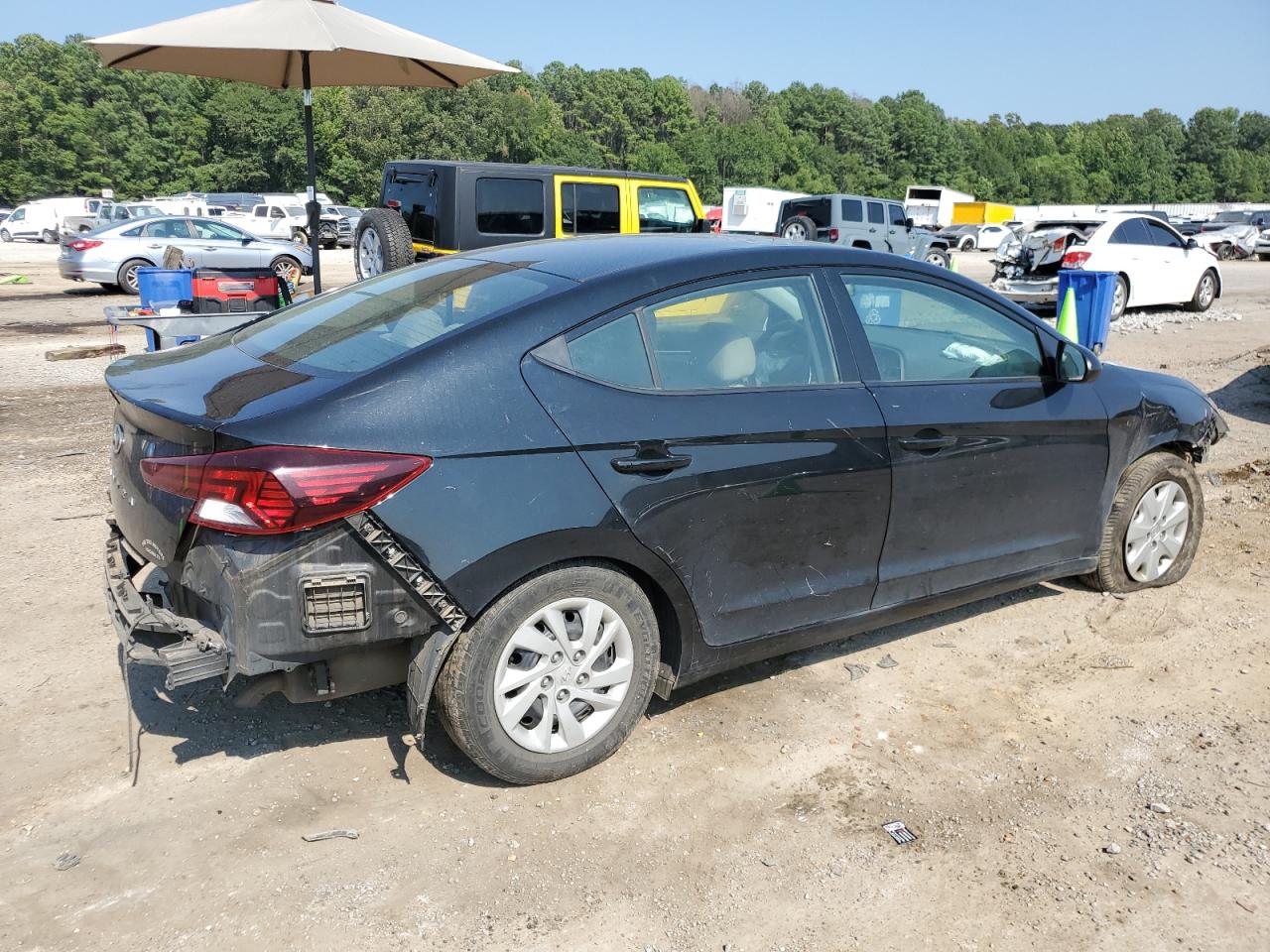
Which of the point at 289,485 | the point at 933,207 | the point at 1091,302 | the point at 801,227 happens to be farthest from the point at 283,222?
the point at 933,207

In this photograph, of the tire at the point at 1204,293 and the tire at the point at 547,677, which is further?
the tire at the point at 1204,293

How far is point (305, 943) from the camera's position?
251 centimetres

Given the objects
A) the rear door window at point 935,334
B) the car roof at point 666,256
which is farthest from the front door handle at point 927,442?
the car roof at point 666,256

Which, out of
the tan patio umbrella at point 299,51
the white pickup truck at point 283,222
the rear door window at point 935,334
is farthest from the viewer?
the white pickup truck at point 283,222

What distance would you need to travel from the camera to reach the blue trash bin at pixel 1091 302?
1142 cm

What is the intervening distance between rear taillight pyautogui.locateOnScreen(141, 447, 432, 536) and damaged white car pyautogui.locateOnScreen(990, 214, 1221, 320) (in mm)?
14140

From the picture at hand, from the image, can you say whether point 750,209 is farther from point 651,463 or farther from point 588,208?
point 651,463

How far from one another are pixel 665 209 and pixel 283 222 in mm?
27624

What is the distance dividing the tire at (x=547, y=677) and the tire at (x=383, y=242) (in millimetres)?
8156

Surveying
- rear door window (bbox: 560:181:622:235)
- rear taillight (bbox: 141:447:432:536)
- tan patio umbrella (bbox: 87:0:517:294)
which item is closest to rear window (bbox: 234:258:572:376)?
rear taillight (bbox: 141:447:432:536)

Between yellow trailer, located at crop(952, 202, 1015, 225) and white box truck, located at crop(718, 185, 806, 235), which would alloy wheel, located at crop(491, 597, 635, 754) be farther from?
yellow trailer, located at crop(952, 202, 1015, 225)

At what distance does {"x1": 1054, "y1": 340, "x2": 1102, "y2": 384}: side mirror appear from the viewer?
411 centimetres

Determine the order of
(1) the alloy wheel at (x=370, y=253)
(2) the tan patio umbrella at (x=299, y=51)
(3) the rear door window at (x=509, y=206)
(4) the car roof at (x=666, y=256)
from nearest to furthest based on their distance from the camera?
(4) the car roof at (x=666, y=256), (2) the tan patio umbrella at (x=299, y=51), (1) the alloy wheel at (x=370, y=253), (3) the rear door window at (x=509, y=206)

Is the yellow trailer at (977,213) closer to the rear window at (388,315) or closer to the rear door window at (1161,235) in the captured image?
the rear door window at (1161,235)
